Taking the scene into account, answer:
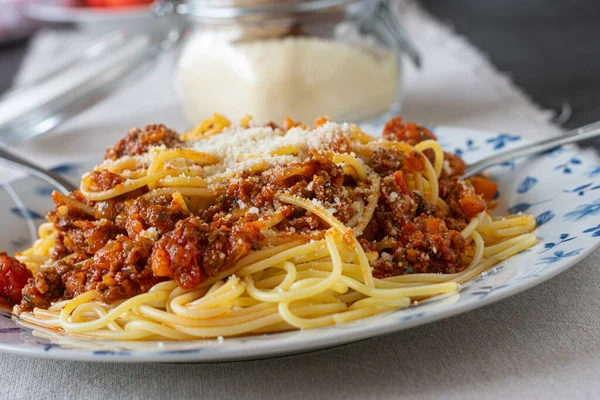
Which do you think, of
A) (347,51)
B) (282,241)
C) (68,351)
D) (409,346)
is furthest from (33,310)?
(347,51)

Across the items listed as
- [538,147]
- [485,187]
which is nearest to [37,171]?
[485,187]

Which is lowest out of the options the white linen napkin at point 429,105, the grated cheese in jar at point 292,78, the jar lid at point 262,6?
the white linen napkin at point 429,105

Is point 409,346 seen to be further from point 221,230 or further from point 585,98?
point 585,98

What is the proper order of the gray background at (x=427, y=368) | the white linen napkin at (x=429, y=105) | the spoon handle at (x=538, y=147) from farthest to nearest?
the white linen napkin at (x=429, y=105) < the spoon handle at (x=538, y=147) < the gray background at (x=427, y=368)

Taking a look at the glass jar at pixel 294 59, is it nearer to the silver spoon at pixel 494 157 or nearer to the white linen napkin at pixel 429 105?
the white linen napkin at pixel 429 105

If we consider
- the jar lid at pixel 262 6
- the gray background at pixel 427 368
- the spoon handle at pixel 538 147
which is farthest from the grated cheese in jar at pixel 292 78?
the gray background at pixel 427 368

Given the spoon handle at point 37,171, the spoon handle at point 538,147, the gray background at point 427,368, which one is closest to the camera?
the gray background at point 427,368

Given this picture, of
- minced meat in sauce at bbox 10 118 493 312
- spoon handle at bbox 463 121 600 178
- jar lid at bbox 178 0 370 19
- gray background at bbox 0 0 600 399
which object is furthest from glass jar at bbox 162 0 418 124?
gray background at bbox 0 0 600 399

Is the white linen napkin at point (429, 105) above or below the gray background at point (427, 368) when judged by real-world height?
below
